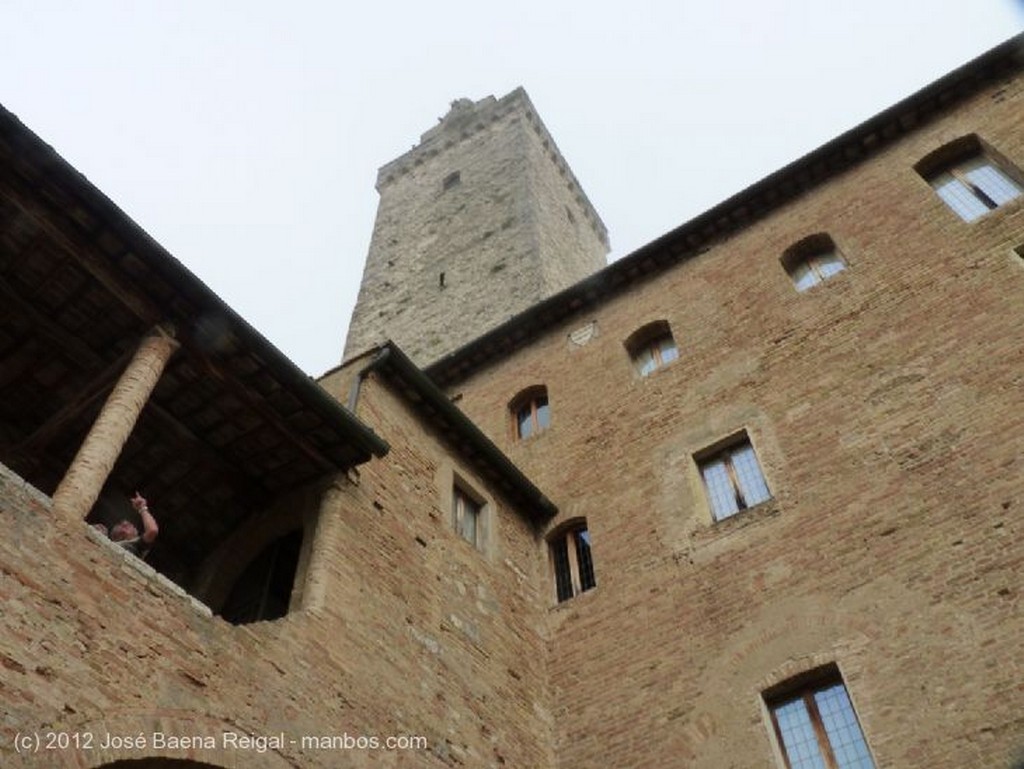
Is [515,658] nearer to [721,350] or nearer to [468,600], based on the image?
[468,600]

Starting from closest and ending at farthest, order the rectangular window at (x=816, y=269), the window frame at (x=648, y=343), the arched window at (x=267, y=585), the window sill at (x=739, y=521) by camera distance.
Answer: the arched window at (x=267, y=585), the window sill at (x=739, y=521), the rectangular window at (x=816, y=269), the window frame at (x=648, y=343)

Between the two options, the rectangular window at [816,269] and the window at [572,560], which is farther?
the rectangular window at [816,269]

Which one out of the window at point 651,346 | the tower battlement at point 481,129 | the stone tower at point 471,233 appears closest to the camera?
the window at point 651,346

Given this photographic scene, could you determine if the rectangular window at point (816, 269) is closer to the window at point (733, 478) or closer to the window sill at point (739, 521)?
the window at point (733, 478)

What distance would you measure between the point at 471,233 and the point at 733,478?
17.3 m

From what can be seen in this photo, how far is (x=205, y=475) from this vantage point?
10273 mm

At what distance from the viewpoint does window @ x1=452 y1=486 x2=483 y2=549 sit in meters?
11.9

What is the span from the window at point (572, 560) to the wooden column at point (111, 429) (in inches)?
249

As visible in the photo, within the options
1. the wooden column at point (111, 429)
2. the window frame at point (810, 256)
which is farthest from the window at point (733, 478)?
the wooden column at point (111, 429)

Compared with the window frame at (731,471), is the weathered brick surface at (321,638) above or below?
below

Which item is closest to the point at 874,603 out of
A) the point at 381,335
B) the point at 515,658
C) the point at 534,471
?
the point at 515,658

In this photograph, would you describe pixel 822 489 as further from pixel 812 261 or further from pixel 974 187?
pixel 974 187

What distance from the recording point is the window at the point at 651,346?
583 inches

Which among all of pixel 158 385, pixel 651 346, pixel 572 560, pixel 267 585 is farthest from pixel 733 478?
pixel 158 385
